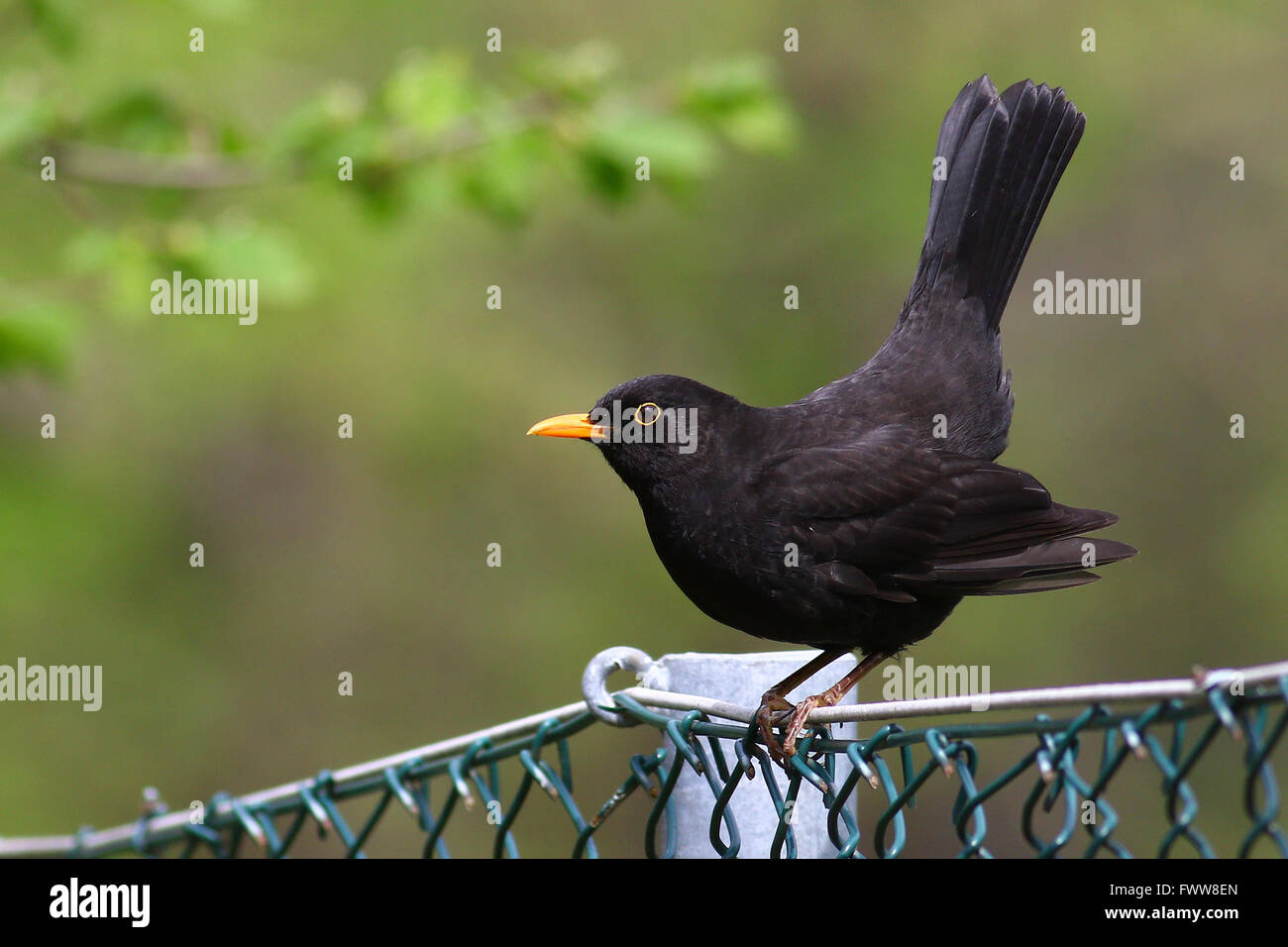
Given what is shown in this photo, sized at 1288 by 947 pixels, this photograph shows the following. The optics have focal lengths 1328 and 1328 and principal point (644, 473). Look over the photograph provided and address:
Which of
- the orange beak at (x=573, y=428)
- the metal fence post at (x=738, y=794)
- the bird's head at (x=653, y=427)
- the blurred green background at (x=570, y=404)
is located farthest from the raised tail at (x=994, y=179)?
the blurred green background at (x=570, y=404)

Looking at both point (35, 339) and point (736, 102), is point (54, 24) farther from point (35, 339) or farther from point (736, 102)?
point (736, 102)

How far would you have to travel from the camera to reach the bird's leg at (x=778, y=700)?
93.7 inches

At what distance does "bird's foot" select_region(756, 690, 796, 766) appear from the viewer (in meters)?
2.35

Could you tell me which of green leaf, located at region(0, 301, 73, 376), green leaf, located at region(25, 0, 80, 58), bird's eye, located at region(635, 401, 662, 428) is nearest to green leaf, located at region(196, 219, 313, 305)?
green leaf, located at region(0, 301, 73, 376)

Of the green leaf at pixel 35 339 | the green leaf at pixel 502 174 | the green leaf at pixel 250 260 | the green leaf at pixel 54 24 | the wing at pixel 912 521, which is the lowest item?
the wing at pixel 912 521

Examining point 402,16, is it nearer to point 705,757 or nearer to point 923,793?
point 923,793

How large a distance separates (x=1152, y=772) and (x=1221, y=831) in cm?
65

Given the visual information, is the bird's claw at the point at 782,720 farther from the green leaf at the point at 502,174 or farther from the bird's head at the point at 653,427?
the green leaf at the point at 502,174

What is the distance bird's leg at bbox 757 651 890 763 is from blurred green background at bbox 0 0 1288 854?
702 centimetres

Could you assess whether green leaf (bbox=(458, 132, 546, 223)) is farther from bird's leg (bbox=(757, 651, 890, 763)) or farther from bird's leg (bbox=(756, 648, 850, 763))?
bird's leg (bbox=(756, 648, 850, 763))

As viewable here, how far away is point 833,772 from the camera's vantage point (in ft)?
7.27

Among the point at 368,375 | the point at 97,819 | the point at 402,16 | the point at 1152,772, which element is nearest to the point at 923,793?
the point at 1152,772

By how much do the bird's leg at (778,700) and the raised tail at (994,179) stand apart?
4.42 ft

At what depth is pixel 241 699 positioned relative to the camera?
10648 millimetres
